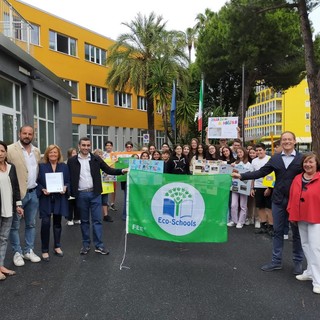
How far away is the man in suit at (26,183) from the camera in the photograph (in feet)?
17.2

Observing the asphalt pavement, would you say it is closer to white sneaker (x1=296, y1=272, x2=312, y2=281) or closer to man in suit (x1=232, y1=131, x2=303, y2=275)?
white sneaker (x1=296, y1=272, x2=312, y2=281)

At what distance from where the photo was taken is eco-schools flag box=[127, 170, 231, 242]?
5219mm

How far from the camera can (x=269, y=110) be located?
4149 inches

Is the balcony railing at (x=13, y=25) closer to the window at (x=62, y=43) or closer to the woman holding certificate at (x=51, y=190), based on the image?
the woman holding certificate at (x=51, y=190)

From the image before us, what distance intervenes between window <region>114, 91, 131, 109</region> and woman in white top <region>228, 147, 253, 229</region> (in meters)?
28.5

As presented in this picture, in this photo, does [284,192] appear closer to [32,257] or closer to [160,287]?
[160,287]

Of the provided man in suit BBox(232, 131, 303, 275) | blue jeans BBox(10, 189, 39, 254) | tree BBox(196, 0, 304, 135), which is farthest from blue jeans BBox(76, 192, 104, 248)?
tree BBox(196, 0, 304, 135)

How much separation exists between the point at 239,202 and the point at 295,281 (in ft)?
11.2

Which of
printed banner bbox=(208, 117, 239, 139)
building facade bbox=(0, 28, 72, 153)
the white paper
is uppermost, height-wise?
building facade bbox=(0, 28, 72, 153)

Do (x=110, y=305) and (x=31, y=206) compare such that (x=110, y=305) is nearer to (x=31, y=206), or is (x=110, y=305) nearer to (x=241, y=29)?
(x=31, y=206)

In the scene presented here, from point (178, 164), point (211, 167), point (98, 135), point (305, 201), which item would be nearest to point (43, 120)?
point (178, 164)

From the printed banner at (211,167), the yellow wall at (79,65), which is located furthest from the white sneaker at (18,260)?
the yellow wall at (79,65)

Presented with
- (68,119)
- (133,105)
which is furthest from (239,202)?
(133,105)

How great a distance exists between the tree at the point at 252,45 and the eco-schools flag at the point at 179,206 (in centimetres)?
Answer: 1140
